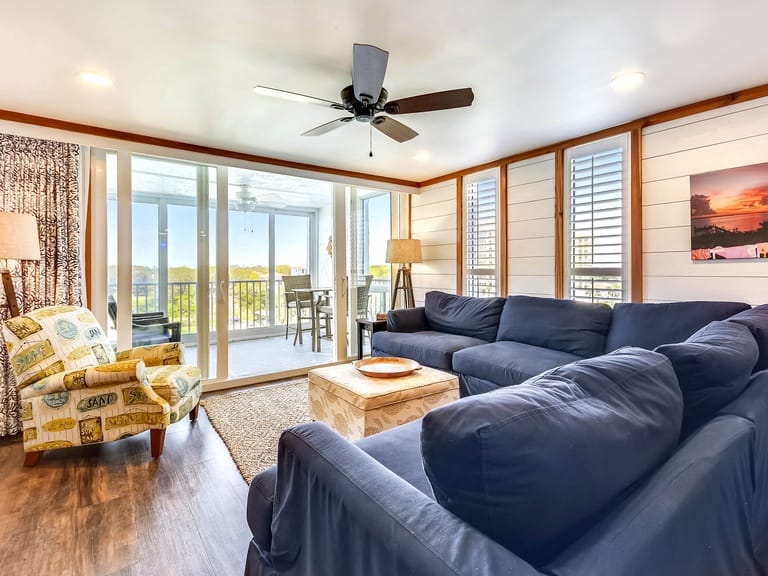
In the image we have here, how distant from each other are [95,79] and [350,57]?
1.64m

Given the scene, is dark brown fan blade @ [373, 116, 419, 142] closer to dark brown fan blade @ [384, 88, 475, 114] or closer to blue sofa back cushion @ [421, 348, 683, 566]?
dark brown fan blade @ [384, 88, 475, 114]

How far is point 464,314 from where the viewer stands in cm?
406

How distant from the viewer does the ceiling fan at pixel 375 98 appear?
1.90m

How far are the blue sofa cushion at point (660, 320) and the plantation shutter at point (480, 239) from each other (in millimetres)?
1576

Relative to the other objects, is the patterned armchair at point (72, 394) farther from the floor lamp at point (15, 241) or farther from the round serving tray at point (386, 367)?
the round serving tray at point (386, 367)

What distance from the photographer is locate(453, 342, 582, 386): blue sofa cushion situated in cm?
279

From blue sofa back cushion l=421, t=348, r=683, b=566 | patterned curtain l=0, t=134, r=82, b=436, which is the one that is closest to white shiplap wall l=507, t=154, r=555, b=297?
blue sofa back cushion l=421, t=348, r=683, b=566

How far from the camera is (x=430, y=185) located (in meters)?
5.23

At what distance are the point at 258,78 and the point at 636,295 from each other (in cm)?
331

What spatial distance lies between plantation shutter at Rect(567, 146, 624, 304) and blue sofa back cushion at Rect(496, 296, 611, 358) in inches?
15.8

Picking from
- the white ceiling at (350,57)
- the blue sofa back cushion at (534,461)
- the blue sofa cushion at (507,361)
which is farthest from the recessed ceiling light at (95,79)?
the blue sofa cushion at (507,361)

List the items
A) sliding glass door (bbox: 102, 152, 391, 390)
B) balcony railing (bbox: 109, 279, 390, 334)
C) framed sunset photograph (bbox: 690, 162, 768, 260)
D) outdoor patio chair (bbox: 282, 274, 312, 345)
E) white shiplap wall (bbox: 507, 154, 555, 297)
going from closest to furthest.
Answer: framed sunset photograph (bbox: 690, 162, 768, 260)
sliding glass door (bbox: 102, 152, 391, 390)
balcony railing (bbox: 109, 279, 390, 334)
white shiplap wall (bbox: 507, 154, 555, 297)
outdoor patio chair (bbox: 282, 274, 312, 345)

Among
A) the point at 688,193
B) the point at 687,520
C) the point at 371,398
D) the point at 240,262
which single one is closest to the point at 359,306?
the point at 240,262

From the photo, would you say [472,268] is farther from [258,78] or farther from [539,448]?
[539,448]
